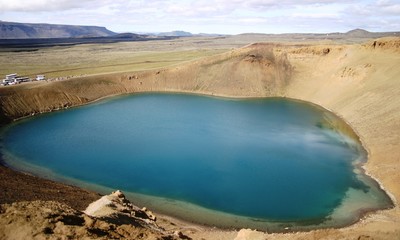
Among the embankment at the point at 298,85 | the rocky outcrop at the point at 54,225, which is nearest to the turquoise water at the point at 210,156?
the embankment at the point at 298,85

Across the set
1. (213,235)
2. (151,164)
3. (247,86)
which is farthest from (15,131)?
(247,86)

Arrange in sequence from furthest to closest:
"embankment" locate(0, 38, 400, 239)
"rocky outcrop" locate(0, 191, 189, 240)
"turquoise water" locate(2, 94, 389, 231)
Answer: "embankment" locate(0, 38, 400, 239) < "turquoise water" locate(2, 94, 389, 231) < "rocky outcrop" locate(0, 191, 189, 240)

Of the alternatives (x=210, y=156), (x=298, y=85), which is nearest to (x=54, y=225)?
(x=210, y=156)

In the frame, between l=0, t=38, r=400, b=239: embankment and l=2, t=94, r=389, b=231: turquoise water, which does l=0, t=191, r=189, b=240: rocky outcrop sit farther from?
l=0, t=38, r=400, b=239: embankment

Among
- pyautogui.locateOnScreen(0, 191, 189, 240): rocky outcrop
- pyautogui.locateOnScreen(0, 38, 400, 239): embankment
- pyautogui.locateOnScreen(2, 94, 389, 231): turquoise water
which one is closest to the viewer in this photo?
pyautogui.locateOnScreen(0, 191, 189, 240): rocky outcrop

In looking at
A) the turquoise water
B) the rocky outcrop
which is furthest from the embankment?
the rocky outcrop
